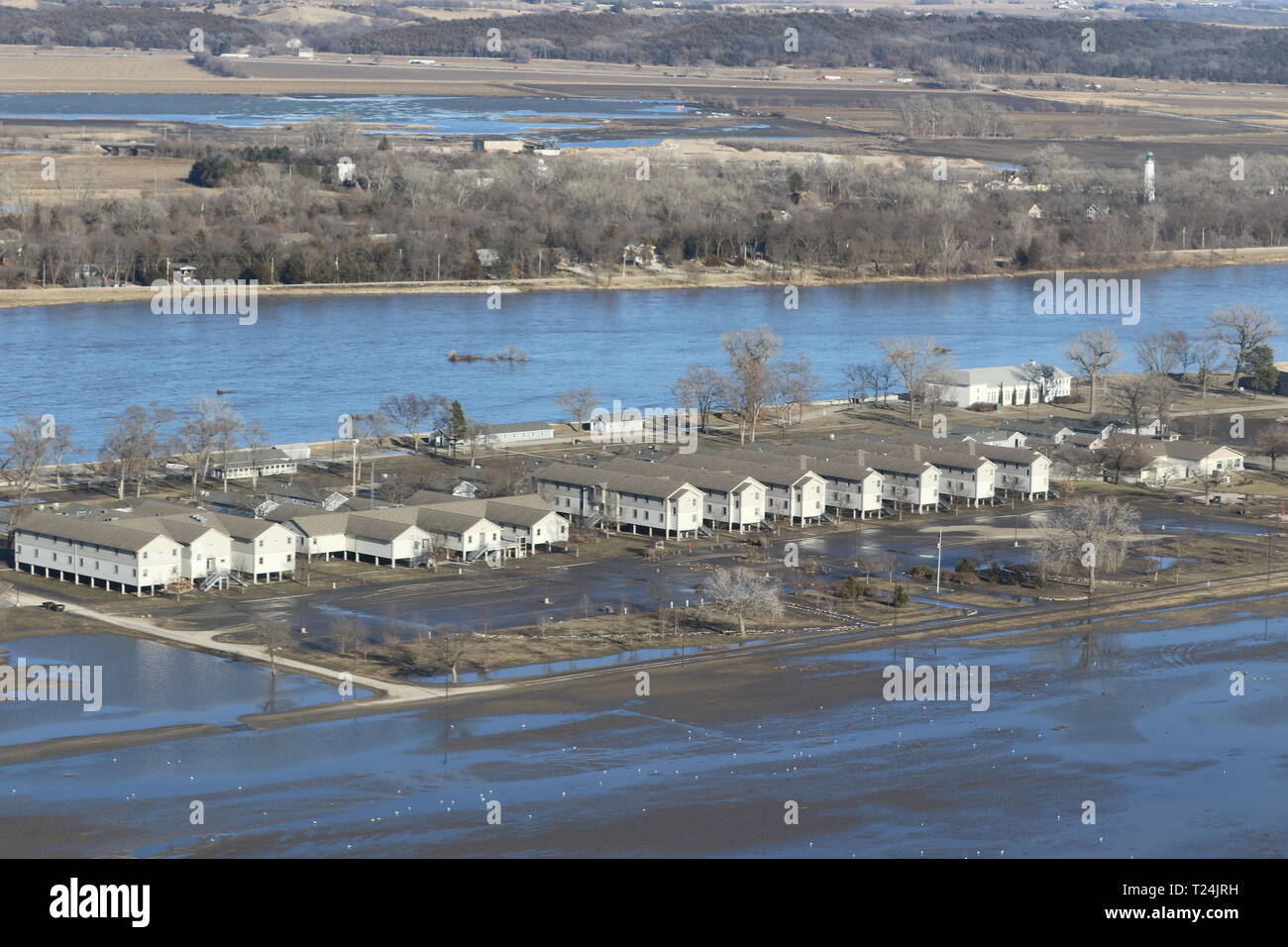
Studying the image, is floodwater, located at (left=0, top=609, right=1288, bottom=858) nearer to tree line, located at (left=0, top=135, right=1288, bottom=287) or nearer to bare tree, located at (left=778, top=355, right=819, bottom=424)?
bare tree, located at (left=778, top=355, right=819, bottom=424)

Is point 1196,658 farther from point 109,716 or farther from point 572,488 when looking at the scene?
point 109,716

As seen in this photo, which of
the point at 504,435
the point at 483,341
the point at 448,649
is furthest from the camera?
the point at 483,341

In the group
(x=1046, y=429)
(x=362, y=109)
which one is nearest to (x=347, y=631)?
(x=1046, y=429)

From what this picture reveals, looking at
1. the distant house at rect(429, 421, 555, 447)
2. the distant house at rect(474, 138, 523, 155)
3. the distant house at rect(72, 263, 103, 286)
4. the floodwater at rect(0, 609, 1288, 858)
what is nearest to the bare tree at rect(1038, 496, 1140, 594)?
the floodwater at rect(0, 609, 1288, 858)

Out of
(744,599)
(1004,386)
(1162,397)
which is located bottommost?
(744,599)

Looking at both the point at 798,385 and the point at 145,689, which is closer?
the point at 145,689

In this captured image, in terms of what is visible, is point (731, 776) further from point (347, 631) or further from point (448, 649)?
point (347, 631)

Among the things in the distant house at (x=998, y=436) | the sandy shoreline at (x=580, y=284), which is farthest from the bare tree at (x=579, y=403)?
the sandy shoreline at (x=580, y=284)

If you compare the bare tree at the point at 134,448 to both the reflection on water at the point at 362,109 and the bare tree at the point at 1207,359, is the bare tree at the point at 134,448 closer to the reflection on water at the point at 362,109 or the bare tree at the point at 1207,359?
the bare tree at the point at 1207,359

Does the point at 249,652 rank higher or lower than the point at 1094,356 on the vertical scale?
lower
